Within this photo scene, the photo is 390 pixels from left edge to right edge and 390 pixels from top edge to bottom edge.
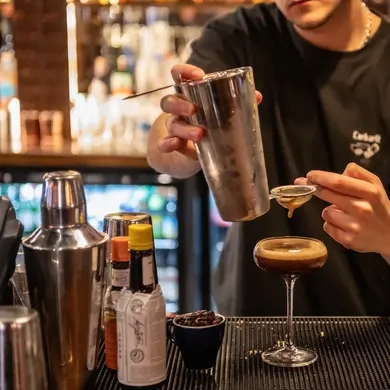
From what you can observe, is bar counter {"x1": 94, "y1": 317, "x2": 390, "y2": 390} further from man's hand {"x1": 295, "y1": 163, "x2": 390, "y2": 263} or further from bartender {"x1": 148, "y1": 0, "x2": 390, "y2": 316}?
bartender {"x1": 148, "y1": 0, "x2": 390, "y2": 316}

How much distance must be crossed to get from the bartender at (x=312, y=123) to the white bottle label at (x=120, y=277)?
0.59 metres

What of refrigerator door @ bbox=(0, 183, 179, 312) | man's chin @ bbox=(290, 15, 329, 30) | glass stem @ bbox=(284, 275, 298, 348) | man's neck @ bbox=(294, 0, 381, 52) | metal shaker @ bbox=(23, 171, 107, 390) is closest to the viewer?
metal shaker @ bbox=(23, 171, 107, 390)

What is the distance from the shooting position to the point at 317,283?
1751 millimetres

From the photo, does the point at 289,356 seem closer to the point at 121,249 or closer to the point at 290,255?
the point at 290,255

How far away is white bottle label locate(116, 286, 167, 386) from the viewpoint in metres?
1.07

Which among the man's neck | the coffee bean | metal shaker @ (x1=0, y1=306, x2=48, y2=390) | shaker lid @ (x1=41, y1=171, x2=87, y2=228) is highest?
the man's neck

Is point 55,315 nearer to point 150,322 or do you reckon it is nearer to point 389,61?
point 150,322

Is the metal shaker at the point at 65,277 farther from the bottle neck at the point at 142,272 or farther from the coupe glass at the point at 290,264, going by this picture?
the coupe glass at the point at 290,264

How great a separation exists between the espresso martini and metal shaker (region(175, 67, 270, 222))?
102mm

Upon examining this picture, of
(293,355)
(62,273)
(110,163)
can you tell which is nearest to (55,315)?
(62,273)

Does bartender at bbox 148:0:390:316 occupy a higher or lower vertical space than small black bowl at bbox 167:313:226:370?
higher

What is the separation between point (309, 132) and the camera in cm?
180

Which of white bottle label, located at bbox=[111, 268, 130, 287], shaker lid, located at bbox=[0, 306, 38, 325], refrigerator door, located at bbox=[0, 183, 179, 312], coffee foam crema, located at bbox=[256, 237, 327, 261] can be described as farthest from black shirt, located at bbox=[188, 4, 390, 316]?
refrigerator door, located at bbox=[0, 183, 179, 312]

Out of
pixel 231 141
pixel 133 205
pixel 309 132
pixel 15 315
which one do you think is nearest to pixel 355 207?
pixel 231 141
